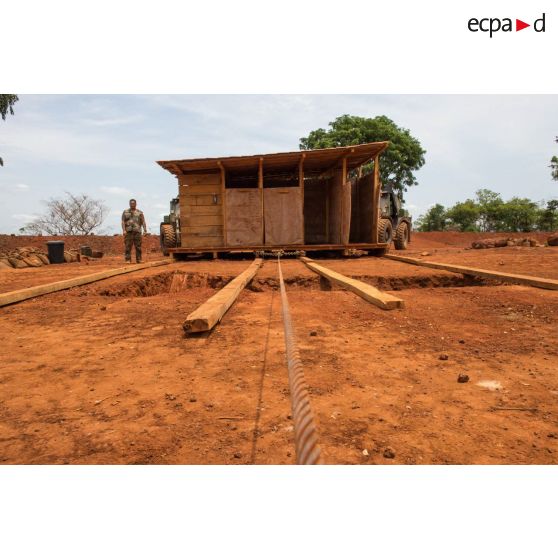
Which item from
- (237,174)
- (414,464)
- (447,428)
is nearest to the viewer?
(414,464)

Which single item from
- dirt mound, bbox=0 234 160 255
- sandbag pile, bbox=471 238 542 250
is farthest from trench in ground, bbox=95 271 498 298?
dirt mound, bbox=0 234 160 255

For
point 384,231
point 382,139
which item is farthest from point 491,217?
point 384,231

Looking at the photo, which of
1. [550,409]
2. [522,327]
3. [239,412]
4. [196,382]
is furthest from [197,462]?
[522,327]

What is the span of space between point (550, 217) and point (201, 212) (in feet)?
118

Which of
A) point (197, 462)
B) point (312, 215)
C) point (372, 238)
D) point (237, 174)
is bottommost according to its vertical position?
point (197, 462)

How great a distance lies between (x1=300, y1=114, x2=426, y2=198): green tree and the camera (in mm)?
26809

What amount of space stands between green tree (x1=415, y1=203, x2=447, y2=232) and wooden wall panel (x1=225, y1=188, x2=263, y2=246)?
4197 centimetres

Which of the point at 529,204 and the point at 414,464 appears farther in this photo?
the point at 529,204

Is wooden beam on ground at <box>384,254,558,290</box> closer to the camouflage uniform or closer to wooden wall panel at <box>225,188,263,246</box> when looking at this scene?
wooden wall panel at <box>225,188,263,246</box>

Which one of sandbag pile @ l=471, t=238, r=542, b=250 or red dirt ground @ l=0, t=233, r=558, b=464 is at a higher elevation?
sandbag pile @ l=471, t=238, r=542, b=250

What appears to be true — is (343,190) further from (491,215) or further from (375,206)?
(491,215)

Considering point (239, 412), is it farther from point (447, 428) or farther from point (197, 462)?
point (447, 428)

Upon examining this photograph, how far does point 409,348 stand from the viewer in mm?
2613

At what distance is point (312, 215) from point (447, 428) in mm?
12618
